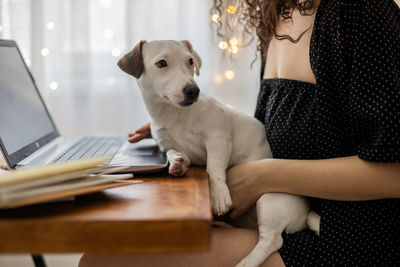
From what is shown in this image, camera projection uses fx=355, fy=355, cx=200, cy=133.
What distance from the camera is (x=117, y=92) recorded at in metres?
1.97

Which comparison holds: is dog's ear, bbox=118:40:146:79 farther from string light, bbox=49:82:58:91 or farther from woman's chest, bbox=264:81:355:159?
string light, bbox=49:82:58:91

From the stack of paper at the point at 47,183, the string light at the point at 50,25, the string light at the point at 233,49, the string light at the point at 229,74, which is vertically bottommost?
the string light at the point at 229,74

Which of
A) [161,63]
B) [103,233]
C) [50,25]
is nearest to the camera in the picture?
[103,233]

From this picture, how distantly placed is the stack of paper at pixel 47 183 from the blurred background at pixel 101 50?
1332 millimetres

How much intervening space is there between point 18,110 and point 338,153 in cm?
86

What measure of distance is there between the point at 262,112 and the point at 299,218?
39 cm

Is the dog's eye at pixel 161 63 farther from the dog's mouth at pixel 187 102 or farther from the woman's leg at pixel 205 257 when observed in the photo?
the woman's leg at pixel 205 257

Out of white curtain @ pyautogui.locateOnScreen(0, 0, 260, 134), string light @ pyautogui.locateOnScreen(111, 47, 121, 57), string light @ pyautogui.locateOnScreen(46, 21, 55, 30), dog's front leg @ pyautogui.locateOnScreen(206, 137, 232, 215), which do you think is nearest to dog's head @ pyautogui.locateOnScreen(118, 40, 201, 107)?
dog's front leg @ pyautogui.locateOnScreen(206, 137, 232, 215)

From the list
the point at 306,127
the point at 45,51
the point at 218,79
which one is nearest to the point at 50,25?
the point at 45,51

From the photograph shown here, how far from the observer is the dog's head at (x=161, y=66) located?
3.16 feet

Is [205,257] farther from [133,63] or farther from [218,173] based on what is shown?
[133,63]

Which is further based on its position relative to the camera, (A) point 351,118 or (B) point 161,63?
(B) point 161,63

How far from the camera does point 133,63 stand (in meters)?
1.00

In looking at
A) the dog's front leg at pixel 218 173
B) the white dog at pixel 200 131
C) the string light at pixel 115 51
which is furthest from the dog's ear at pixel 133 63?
the string light at pixel 115 51
